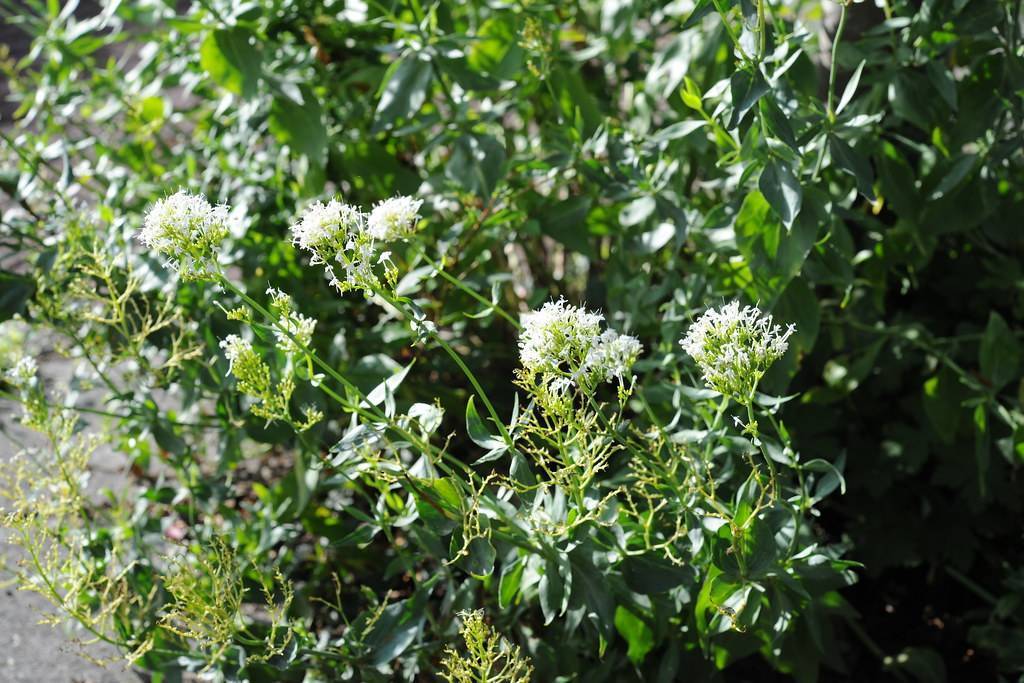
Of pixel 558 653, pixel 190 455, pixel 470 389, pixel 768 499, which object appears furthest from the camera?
pixel 470 389

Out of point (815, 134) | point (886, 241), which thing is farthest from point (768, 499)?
point (886, 241)

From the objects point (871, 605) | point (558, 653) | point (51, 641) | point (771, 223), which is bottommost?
point (871, 605)

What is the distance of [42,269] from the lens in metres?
1.49

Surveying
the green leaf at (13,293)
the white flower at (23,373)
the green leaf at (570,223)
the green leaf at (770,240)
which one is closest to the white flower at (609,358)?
the green leaf at (770,240)

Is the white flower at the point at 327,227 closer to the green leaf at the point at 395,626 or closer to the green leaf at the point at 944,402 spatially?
the green leaf at the point at 395,626

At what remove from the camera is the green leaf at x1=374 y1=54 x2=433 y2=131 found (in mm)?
1549

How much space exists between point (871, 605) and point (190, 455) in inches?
46.5

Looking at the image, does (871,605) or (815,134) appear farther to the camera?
(871,605)

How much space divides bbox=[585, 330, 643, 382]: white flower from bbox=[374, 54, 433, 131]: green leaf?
0.64 meters

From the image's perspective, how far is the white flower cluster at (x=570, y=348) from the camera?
100cm

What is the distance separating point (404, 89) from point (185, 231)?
0.62m

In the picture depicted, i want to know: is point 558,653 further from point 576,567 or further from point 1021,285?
point 1021,285

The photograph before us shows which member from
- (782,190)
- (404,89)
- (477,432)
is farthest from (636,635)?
(404,89)

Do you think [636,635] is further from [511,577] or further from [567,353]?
[567,353]
